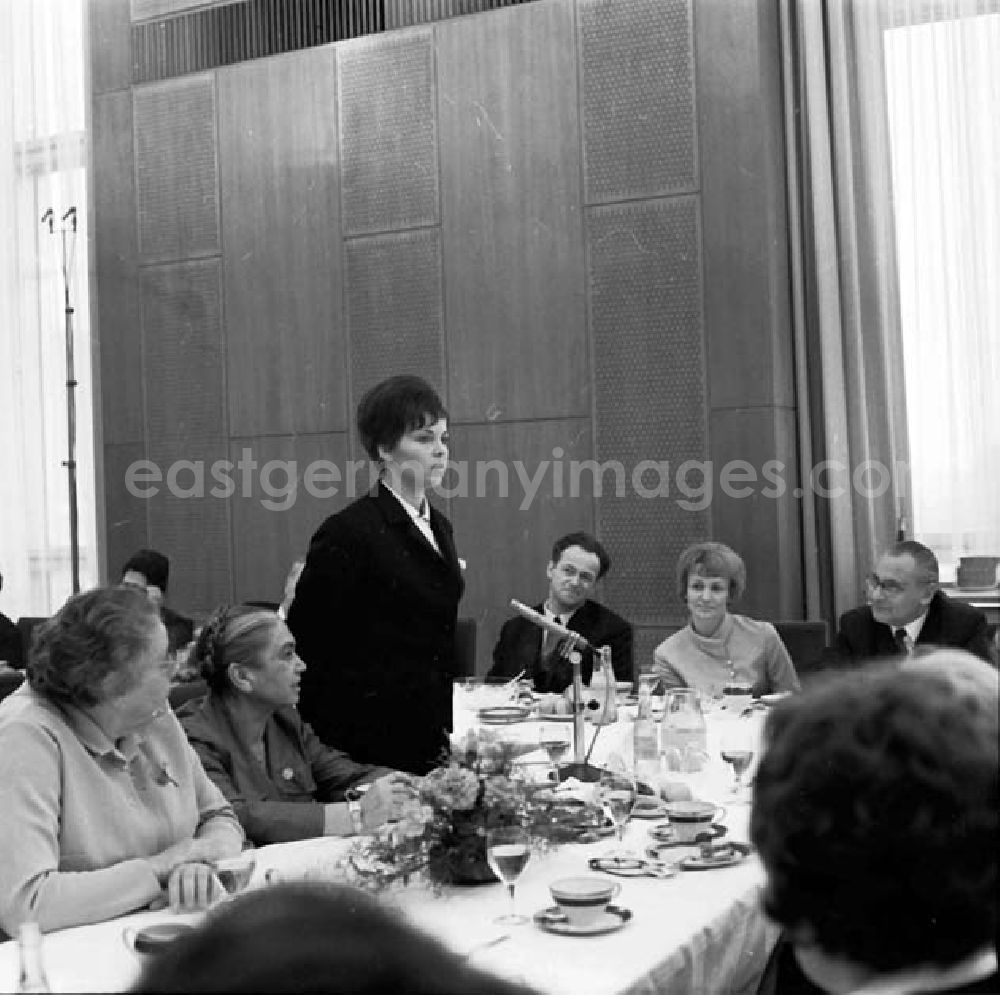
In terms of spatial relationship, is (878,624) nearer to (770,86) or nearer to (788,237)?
(788,237)

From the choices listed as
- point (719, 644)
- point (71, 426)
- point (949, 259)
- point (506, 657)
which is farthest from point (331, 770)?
point (71, 426)

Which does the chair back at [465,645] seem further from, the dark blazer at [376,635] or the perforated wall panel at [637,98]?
the dark blazer at [376,635]

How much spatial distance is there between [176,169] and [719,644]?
448 cm

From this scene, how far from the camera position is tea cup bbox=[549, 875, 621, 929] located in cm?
212

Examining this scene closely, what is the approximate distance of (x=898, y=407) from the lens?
643cm

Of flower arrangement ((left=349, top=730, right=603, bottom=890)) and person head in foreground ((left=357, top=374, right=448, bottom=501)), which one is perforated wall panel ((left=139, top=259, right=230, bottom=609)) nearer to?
person head in foreground ((left=357, top=374, right=448, bottom=501))

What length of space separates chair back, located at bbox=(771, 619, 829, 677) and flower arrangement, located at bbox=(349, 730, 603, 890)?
9.88 ft

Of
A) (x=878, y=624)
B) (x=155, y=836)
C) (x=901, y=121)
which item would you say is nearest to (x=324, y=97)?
(x=901, y=121)

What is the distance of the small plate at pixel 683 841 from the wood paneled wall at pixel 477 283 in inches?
146

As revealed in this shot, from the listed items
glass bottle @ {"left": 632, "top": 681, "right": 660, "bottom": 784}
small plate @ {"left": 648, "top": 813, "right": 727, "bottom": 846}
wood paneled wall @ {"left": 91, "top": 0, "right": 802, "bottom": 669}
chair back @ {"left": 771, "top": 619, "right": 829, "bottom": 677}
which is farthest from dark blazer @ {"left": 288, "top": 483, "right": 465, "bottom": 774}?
wood paneled wall @ {"left": 91, "top": 0, "right": 802, "bottom": 669}

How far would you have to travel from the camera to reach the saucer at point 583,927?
209 cm

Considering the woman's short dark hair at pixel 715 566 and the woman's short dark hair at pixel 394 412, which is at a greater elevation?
the woman's short dark hair at pixel 394 412

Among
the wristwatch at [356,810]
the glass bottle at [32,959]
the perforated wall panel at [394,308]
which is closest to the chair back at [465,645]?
the perforated wall panel at [394,308]

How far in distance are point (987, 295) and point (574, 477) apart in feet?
6.53
